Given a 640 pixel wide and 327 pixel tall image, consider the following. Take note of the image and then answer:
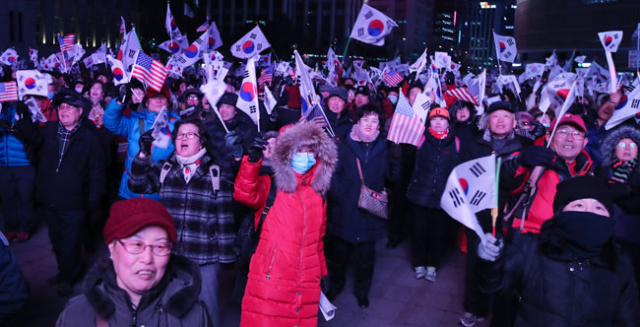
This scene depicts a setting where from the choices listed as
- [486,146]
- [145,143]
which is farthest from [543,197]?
[145,143]

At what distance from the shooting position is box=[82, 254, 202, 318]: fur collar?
2191 millimetres

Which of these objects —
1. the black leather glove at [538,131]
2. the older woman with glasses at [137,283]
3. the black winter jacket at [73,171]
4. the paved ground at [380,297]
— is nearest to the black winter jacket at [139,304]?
the older woman with glasses at [137,283]

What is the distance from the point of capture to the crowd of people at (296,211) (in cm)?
234

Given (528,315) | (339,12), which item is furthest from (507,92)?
(339,12)

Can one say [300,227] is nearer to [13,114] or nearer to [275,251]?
[275,251]

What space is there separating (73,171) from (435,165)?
3.62 meters

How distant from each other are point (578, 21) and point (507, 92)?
72122 millimetres

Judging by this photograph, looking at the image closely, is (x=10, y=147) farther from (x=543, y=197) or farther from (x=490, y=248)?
(x=490, y=248)

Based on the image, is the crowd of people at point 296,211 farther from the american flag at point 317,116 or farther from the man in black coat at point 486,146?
the american flag at point 317,116

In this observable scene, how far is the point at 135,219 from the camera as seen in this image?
87.6 inches

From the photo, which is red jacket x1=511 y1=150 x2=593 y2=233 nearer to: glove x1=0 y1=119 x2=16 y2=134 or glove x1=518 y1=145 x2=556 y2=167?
glove x1=518 y1=145 x2=556 y2=167

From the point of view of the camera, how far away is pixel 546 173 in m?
4.20

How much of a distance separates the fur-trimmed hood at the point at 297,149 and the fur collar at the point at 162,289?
5.38 ft

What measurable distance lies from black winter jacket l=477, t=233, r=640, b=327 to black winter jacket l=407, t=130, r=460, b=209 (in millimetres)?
3204
